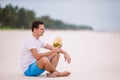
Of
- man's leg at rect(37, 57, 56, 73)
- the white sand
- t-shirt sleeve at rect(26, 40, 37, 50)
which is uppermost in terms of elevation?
t-shirt sleeve at rect(26, 40, 37, 50)

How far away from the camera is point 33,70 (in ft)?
10.2

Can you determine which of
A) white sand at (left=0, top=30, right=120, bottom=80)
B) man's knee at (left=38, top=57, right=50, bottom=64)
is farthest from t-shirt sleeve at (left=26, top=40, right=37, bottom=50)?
white sand at (left=0, top=30, right=120, bottom=80)

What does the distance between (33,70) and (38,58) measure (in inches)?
5.7

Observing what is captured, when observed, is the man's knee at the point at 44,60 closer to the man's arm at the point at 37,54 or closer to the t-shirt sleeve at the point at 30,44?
the man's arm at the point at 37,54

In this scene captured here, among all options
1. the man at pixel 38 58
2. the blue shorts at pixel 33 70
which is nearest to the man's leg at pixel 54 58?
the man at pixel 38 58

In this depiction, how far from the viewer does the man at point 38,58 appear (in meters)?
3.01

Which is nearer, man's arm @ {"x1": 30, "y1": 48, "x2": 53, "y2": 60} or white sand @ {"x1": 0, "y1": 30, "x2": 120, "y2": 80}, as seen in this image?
man's arm @ {"x1": 30, "y1": 48, "x2": 53, "y2": 60}

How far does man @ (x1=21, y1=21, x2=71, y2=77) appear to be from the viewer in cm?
301

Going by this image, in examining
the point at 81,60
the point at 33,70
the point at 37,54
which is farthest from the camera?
the point at 81,60

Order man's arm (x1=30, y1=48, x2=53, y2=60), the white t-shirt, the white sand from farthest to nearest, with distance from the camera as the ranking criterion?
the white sand < the white t-shirt < man's arm (x1=30, y1=48, x2=53, y2=60)

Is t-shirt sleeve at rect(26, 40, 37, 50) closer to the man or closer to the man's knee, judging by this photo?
the man

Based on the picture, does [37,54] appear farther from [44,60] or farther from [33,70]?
[33,70]

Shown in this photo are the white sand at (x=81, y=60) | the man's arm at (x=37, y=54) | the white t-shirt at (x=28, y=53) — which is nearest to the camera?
the man's arm at (x=37, y=54)

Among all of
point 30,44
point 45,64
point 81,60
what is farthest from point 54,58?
point 81,60
